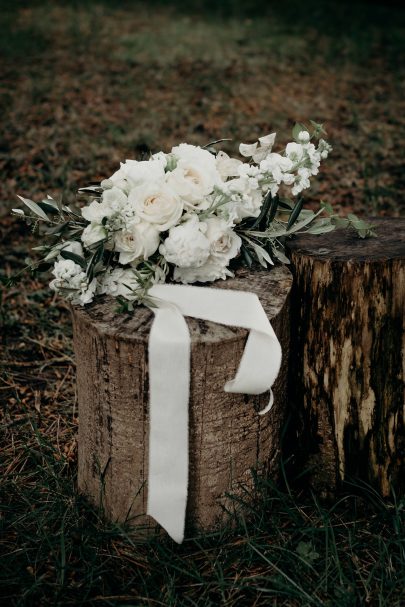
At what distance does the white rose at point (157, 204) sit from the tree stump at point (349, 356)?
0.50m

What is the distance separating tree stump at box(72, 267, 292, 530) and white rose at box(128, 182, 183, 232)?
28 cm

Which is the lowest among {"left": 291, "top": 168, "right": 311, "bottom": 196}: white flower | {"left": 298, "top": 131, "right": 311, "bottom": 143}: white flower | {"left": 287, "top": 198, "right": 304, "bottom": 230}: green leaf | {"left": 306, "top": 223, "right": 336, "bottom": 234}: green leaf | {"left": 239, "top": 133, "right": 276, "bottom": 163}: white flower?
{"left": 306, "top": 223, "right": 336, "bottom": 234}: green leaf

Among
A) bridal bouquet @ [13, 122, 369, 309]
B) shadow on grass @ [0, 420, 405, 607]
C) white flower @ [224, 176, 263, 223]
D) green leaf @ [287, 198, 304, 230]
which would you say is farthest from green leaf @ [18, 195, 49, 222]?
shadow on grass @ [0, 420, 405, 607]

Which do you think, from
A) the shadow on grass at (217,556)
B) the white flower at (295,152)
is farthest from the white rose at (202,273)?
the shadow on grass at (217,556)

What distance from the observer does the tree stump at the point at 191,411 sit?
6.47 feet

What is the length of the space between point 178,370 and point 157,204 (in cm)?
52

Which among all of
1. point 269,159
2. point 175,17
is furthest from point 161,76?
point 269,159

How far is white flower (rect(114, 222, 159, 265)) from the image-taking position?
→ 2.05 meters

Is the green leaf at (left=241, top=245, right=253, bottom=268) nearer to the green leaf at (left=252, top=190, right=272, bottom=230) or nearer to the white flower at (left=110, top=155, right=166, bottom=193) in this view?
the green leaf at (left=252, top=190, right=272, bottom=230)

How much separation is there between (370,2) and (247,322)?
1261 centimetres

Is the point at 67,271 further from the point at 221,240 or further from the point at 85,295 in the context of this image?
the point at 221,240

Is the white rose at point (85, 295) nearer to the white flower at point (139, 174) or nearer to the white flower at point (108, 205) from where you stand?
the white flower at point (108, 205)

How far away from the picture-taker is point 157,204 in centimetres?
204

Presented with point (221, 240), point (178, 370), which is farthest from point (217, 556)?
point (221, 240)
